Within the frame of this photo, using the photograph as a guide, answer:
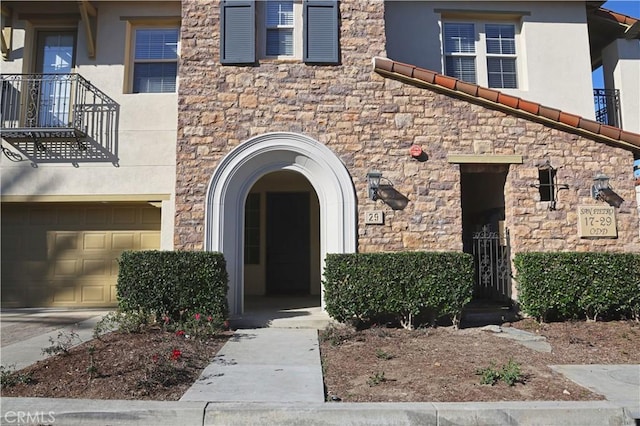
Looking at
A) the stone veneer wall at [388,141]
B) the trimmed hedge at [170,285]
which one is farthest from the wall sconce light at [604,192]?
the trimmed hedge at [170,285]

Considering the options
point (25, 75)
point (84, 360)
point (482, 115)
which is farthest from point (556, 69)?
point (25, 75)

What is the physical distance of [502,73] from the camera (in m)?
10.6

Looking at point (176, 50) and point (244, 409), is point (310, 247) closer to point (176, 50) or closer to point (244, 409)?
point (176, 50)

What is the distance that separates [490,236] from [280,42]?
5350 mm

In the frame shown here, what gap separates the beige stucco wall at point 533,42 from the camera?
1040 centimetres

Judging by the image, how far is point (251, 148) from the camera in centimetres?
844

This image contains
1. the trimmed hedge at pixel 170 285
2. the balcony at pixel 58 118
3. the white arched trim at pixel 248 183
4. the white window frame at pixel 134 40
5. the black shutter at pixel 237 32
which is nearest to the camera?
the trimmed hedge at pixel 170 285

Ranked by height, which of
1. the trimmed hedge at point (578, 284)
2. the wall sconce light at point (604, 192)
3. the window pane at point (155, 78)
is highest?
the window pane at point (155, 78)

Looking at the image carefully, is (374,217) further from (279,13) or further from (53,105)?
(53,105)

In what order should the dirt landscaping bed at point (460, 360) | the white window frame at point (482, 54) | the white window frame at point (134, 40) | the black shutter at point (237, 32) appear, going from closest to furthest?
the dirt landscaping bed at point (460, 360)
the black shutter at point (237, 32)
the white window frame at point (134, 40)
the white window frame at point (482, 54)

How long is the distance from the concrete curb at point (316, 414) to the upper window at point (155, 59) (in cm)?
729

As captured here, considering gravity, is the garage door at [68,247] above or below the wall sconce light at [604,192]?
below

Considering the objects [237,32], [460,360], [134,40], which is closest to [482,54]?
[237,32]

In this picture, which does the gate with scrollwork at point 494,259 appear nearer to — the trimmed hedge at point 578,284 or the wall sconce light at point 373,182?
the trimmed hedge at point 578,284
